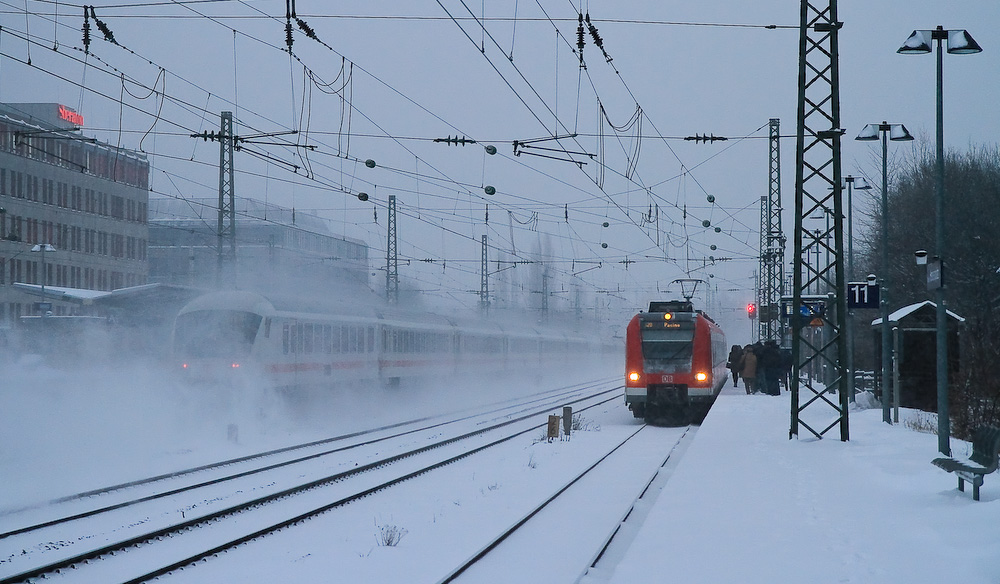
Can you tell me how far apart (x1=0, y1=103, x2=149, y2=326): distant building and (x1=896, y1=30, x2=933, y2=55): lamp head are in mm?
41449

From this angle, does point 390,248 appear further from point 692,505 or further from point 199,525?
point 692,505

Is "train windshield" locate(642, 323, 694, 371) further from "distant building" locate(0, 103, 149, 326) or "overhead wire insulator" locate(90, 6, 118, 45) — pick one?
"distant building" locate(0, 103, 149, 326)

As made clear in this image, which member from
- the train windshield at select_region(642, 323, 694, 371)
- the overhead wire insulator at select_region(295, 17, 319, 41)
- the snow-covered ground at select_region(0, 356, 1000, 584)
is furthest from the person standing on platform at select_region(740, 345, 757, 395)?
the overhead wire insulator at select_region(295, 17, 319, 41)

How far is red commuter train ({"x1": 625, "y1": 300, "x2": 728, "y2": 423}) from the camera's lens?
25.2 m

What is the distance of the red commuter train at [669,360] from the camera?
2522 centimetres

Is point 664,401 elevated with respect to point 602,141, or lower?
lower

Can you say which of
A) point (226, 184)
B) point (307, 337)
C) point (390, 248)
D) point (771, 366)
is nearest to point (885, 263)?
point (771, 366)

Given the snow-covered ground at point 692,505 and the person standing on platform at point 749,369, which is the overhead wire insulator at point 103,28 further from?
the person standing on platform at point 749,369

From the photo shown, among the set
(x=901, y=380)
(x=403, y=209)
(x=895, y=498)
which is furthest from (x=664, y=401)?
(x=403, y=209)

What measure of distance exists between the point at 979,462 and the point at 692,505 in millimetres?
2957

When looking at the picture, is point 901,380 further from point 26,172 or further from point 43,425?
point 26,172

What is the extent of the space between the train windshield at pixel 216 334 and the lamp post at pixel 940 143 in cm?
1484

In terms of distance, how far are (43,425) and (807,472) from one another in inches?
662

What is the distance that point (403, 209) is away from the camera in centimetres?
4281
